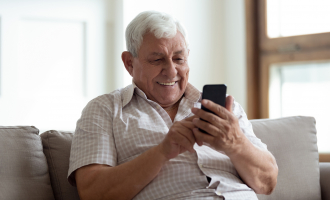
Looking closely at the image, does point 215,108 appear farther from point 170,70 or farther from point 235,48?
point 235,48

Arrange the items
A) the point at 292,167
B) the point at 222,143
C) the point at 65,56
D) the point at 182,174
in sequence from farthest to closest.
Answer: the point at 65,56 → the point at 292,167 → the point at 182,174 → the point at 222,143

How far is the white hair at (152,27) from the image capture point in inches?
53.5

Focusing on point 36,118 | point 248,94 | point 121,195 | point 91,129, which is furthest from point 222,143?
point 36,118

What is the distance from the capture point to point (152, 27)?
1.36m

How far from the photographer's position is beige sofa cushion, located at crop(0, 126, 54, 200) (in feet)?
4.21

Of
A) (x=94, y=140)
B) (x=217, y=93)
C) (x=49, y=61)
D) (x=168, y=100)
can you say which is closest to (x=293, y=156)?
(x=168, y=100)

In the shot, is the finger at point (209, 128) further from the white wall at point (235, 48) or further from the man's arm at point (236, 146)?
the white wall at point (235, 48)

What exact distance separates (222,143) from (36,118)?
2.21 m

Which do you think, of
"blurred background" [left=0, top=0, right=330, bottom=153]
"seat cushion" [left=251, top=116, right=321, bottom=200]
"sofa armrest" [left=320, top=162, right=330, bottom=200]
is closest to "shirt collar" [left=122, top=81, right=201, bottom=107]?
"seat cushion" [left=251, top=116, right=321, bottom=200]

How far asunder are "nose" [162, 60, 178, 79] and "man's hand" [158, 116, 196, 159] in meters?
0.31

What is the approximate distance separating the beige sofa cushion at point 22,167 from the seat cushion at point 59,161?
0.04 meters

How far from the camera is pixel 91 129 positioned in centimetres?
127

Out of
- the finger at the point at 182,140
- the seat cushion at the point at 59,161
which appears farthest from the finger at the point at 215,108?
the seat cushion at the point at 59,161

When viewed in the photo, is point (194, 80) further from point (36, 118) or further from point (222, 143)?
point (222, 143)
